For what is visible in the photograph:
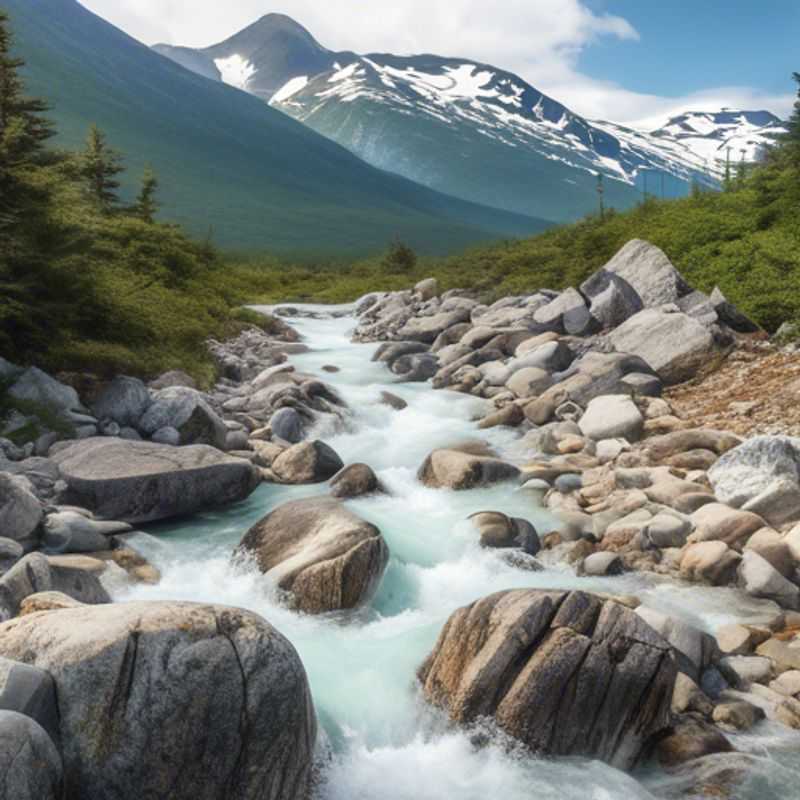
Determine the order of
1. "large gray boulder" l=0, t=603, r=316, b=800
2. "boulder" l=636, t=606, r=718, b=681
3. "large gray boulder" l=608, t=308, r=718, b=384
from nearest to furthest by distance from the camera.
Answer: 1. "large gray boulder" l=0, t=603, r=316, b=800
2. "boulder" l=636, t=606, r=718, b=681
3. "large gray boulder" l=608, t=308, r=718, b=384

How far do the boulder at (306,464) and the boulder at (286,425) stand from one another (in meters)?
1.64

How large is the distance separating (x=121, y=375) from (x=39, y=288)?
2208 millimetres

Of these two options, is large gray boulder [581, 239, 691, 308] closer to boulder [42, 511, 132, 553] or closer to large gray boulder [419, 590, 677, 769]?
large gray boulder [419, 590, 677, 769]

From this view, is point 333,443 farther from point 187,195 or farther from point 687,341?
point 187,195

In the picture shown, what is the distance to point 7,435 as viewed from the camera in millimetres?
11766

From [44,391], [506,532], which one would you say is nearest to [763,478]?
[506,532]

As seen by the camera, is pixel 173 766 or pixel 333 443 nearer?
pixel 173 766

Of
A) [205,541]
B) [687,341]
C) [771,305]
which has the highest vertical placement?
[771,305]

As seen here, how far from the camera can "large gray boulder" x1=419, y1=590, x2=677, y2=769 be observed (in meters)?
6.32

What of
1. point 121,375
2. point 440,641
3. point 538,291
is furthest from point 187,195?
point 440,641

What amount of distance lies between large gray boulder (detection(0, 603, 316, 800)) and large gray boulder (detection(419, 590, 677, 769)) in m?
1.96

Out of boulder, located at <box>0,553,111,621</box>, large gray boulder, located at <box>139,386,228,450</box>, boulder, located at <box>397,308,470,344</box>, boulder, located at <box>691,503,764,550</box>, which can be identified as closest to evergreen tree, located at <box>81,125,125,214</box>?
boulder, located at <box>397,308,470,344</box>

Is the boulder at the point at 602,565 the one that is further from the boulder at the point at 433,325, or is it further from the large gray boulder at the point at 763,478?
the boulder at the point at 433,325

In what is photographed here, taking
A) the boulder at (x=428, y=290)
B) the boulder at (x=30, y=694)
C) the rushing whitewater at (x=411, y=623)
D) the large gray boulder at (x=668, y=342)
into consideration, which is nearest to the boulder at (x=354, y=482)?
the rushing whitewater at (x=411, y=623)
